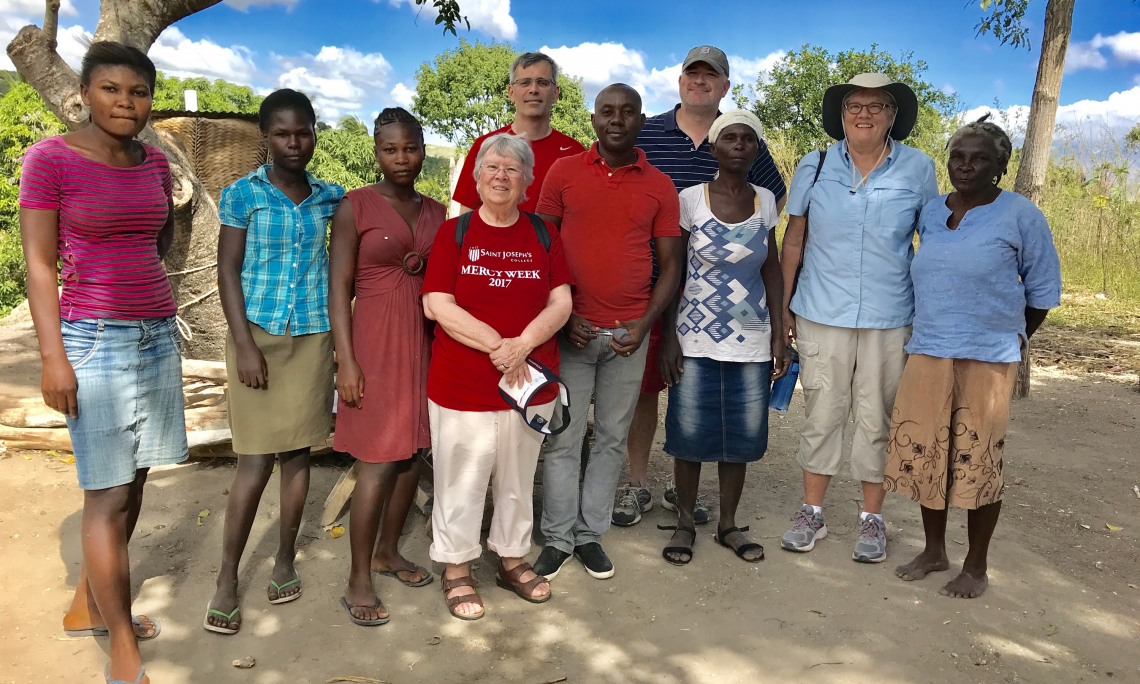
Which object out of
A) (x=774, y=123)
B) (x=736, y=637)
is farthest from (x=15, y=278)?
(x=774, y=123)

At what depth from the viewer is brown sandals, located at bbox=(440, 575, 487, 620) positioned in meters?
3.23

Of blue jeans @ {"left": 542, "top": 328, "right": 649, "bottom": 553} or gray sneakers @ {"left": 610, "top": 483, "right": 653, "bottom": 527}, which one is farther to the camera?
gray sneakers @ {"left": 610, "top": 483, "right": 653, "bottom": 527}

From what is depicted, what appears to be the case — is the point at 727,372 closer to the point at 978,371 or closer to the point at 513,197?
the point at 978,371

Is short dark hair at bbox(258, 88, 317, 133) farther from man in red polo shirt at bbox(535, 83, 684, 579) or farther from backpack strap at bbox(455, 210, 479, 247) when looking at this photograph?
Answer: man in red polo shirt at bbox(535, 83, 684, 579)

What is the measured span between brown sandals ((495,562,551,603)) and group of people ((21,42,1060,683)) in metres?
0.01

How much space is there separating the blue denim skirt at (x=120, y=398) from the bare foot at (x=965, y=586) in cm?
323

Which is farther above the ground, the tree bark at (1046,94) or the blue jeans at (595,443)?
the tree bark at (1046,94)

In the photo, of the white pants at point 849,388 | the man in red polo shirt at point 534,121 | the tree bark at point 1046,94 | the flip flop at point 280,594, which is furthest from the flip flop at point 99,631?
the tree bark at point 1046,94

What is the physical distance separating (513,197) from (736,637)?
6.35 ft

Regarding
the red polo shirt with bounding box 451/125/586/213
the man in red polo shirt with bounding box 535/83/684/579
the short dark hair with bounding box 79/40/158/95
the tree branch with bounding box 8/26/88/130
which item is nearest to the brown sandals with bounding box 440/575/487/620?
the man in red polo shirt with bounding box 535/83/684/579

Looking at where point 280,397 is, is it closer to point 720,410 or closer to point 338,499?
point 338,499

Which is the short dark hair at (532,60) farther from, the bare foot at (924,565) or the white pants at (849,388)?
the bare foot at (924,565)

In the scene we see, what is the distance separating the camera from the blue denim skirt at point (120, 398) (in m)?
2.61

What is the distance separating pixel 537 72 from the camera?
371 cm
